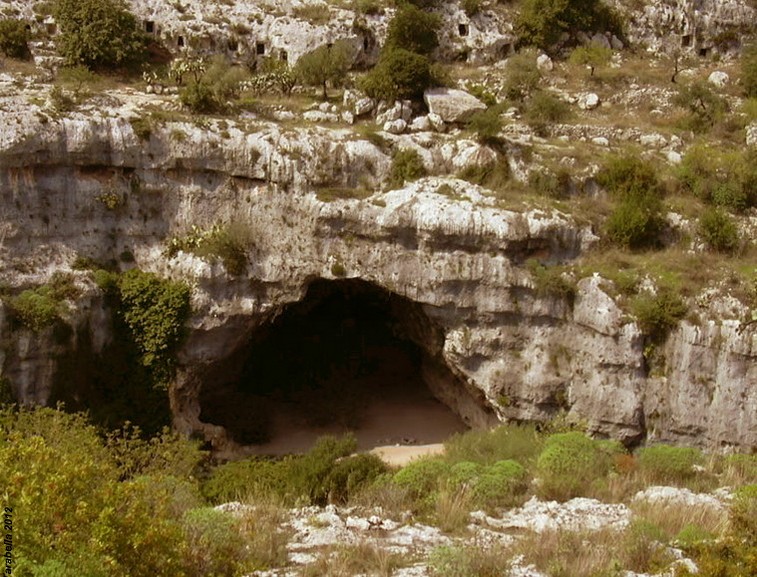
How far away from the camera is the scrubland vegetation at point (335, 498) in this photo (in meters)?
10.1

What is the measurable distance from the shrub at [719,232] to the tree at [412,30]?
14393mm

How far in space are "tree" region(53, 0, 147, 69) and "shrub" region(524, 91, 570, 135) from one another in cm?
1519

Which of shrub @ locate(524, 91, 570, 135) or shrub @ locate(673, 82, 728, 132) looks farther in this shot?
shrub @ locate(673, 82, 728, 132)

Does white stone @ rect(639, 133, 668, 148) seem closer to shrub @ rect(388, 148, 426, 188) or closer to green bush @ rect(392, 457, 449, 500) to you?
shrub @ rect(388, 148, 426, 188)

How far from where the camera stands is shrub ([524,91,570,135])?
31250mm

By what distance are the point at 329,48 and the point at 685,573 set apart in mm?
27543

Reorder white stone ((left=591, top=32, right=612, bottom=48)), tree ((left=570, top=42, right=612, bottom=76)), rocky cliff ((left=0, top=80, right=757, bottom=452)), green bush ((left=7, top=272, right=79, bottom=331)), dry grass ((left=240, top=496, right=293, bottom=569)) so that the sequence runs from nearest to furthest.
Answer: dry grass ((left=240, top=496, right=293, bottom=569)) < green bush ((left=7, top=272, right=79, bottom=331)) < rocky cliff ((left=0, top=80, right=757, bottom=452)) < tree ((left=570, top=42, right=612, bottom=76)) < white stone ((left=591, top=32, right=612, bottom=48))

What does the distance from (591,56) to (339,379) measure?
17.5 m

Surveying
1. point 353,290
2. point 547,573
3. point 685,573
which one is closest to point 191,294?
point 353,290

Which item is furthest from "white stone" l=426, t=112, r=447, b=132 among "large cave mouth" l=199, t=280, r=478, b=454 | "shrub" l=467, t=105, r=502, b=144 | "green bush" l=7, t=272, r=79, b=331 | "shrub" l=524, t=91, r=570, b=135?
"green bush" l=7, t=272, r=79, b=331

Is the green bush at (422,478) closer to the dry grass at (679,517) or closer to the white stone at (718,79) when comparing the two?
the dry grass at (679,517)

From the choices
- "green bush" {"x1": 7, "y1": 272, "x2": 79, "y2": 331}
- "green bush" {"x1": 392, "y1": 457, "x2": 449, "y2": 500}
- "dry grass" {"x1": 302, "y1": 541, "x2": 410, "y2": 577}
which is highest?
"green bush" {"x1": 7, "y1": 272, "x2": 79, "y2": 331}

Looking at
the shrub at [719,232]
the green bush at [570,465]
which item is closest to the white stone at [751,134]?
the shrub at [719,232]

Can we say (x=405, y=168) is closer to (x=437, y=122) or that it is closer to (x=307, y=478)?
(x=437, y=122)
